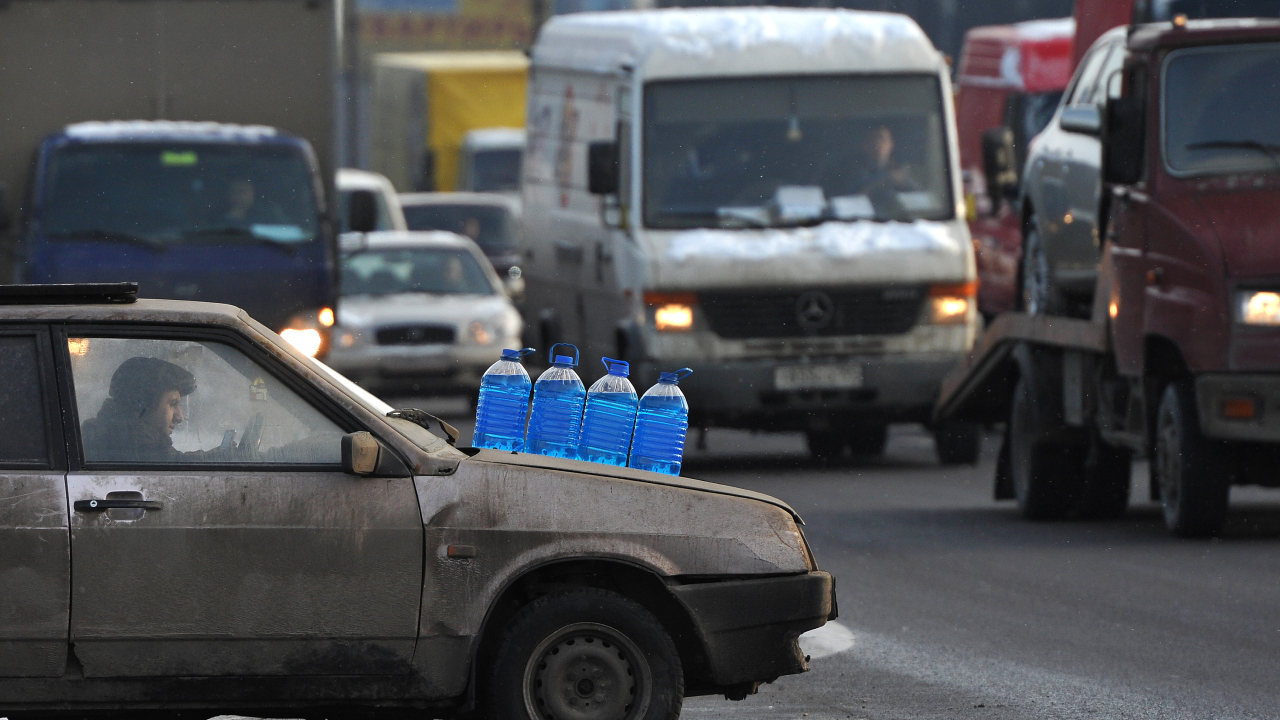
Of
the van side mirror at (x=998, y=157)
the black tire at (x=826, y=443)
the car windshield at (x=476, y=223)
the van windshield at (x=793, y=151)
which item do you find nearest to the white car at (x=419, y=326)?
the black tire at (x=826, y=443)

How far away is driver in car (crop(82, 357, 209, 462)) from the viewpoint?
614 cm

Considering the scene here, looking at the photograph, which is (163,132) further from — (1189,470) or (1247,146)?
(1189,470)

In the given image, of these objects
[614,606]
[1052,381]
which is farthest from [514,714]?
[1052,381]

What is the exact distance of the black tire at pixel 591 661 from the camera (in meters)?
6.23

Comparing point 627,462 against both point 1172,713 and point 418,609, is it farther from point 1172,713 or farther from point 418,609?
point 1172,713

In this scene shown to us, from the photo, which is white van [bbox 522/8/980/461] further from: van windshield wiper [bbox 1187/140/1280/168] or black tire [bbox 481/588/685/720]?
black tire [bbox 481/588/685/720]

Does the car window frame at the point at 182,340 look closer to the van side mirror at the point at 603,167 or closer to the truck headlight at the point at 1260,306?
the truck headlight at the point at 1260,306

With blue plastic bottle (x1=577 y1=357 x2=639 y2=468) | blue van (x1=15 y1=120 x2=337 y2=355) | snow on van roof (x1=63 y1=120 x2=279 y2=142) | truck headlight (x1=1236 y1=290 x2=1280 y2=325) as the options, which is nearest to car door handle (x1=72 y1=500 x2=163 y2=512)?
blue plastic bottle (x1=577 y1=357 x2=639 y2=468)

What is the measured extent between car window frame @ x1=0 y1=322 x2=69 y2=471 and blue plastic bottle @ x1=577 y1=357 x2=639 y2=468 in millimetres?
1481

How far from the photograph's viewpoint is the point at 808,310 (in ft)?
54.0

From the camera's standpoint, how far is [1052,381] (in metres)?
14.0

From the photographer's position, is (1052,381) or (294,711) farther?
(1052,381)

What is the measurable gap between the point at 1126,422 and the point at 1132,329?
73cm

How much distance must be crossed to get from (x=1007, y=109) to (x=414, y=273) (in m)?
6.00
